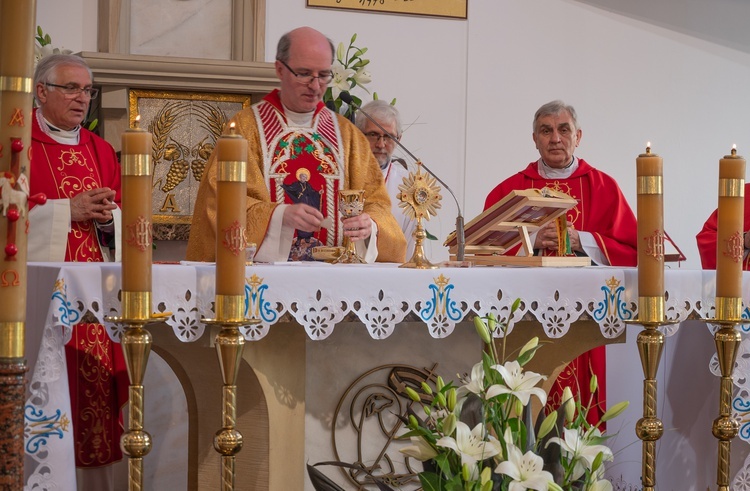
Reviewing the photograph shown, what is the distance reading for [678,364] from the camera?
13.1 ft

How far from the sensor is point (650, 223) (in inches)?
103

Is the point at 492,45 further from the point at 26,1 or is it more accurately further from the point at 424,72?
the point at 26,1

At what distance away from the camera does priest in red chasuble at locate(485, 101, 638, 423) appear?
4695 millimetres

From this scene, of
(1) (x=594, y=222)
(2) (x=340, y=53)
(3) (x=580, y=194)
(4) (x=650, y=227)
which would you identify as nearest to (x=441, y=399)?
(4) (x=650, y=227)

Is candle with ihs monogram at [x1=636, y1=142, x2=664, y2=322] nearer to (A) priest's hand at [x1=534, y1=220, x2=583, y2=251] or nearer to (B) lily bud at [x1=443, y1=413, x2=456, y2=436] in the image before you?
(B) lily bud at [x1=443, y1=413, x2=456, y2=436]

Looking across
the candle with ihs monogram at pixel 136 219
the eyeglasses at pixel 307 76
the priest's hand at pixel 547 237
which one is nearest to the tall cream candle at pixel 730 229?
the candle with ihs monogram at pixel 136 219

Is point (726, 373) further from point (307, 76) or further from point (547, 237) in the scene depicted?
point (307, 76)

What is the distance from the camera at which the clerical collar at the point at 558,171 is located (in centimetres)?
532

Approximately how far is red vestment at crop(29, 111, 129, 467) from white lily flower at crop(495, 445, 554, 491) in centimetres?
300

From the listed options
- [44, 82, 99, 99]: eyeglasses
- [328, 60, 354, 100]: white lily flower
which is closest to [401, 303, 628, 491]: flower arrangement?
[44, 82, 99, 99]: eyeglasses

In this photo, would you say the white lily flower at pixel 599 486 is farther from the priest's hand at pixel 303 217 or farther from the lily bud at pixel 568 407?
the priest's hand at pixel 303 217

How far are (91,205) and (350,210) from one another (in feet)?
4.31

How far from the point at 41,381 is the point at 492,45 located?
15.6ft

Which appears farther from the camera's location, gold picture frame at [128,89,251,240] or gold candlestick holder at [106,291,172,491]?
gold picture frame at [128,89,251,240]
